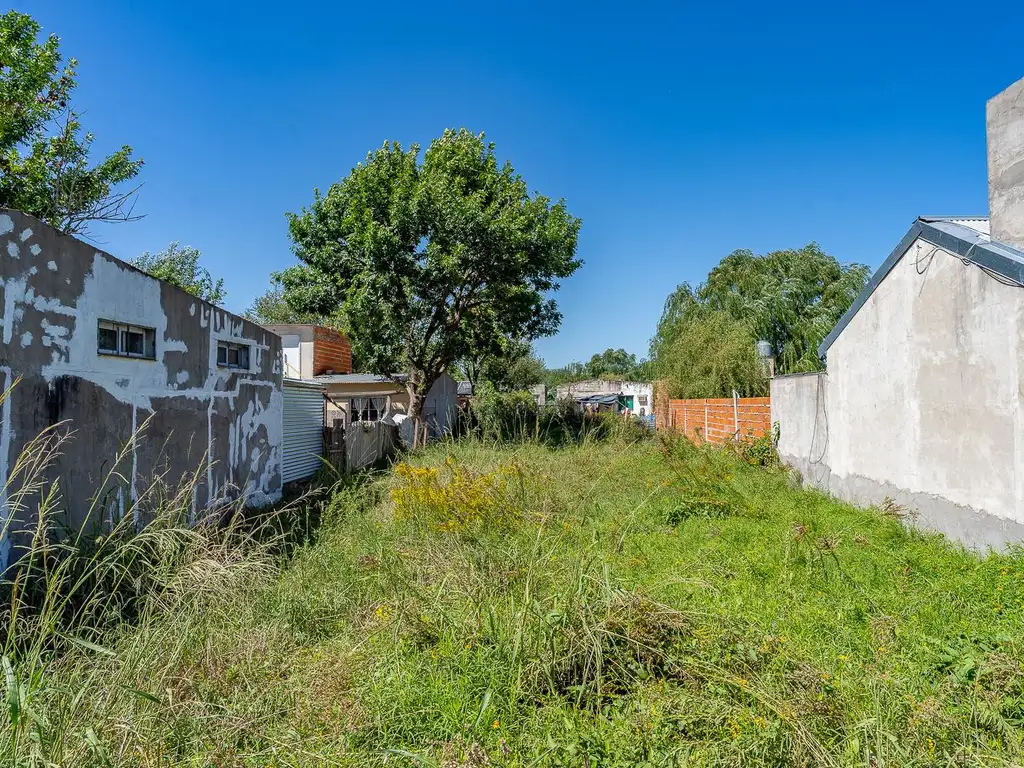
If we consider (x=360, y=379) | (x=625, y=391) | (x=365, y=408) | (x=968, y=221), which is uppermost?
(x=968, y=221)

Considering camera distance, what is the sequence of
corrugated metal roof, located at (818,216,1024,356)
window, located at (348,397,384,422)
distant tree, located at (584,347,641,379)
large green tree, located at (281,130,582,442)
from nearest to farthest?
1. corrugated metal roof, located at (818,216,1024,356)
2. large green tree, located at (281,130,582,442)
3. window, located at (348,397,384,422)
4. distant tree, located at (584,347,641,379)

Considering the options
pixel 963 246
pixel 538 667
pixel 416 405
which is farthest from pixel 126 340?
pixel 416 405

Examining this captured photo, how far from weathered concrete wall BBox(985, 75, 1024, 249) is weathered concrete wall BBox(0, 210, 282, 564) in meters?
8.83

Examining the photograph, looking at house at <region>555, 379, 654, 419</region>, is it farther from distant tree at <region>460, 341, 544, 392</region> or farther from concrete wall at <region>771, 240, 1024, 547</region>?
concrete wall at <region>771, 240, 1024, 547</region>

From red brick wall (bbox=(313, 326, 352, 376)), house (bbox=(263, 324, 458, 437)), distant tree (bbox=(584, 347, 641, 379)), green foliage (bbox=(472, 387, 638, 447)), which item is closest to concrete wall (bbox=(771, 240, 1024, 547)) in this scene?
green foliage (bbox=(472, 387, 638, 447))

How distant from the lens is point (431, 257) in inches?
579

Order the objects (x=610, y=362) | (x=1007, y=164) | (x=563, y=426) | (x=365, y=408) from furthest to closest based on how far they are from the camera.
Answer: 1. (x=610, y=362)
2. (x=365, y=408)
3. (x=563, y=426)
4. (x=1007, y=164)

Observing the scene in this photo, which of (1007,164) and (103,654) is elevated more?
(1007,164)

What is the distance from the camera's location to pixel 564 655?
10.4 feet

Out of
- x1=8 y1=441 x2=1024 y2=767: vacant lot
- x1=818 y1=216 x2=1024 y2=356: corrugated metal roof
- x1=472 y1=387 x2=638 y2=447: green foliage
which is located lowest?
x1=8 y1=441 x2=1024 y2=767: vacant lot

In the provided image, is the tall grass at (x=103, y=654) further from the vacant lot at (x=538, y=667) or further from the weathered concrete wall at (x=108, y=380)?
the weathered concrete wall at (x=108, y=380)

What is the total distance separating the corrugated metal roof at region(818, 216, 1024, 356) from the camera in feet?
16.7

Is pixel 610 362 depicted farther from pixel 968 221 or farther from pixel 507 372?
pixel 968 221

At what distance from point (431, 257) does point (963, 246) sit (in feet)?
37.4
